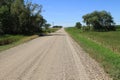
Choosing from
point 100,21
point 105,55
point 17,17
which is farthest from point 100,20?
point 105,55

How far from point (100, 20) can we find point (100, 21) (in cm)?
75

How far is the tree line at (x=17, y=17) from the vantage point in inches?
2709

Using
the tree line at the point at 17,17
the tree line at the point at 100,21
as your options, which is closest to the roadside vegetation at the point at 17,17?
the tree line at the point at 17,17

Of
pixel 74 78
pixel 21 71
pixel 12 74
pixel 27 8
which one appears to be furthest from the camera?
pixel 27 8

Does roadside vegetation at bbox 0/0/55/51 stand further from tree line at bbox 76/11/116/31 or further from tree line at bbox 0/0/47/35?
tree line at bbox 76/11/116/31

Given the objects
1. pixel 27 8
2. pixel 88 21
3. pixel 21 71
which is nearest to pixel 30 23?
pixel 27 8

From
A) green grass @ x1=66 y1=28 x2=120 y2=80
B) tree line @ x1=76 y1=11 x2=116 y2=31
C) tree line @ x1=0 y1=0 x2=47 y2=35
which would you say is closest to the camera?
green grass @ x1=66 y1=28 x2=120 y2=80

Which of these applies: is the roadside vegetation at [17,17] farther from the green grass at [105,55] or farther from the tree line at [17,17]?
the green grass at [105,55]

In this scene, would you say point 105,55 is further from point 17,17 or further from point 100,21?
point 100,21

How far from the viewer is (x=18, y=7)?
242 ft

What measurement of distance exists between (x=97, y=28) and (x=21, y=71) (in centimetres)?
13171

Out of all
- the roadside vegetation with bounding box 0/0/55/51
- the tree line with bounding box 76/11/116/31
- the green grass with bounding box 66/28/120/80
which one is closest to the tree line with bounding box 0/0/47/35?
the roadside vegetation with bounding box 0/0/55/51

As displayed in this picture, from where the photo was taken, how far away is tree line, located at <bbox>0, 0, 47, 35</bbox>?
68812 mm

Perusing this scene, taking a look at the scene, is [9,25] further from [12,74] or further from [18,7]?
[12,74]
